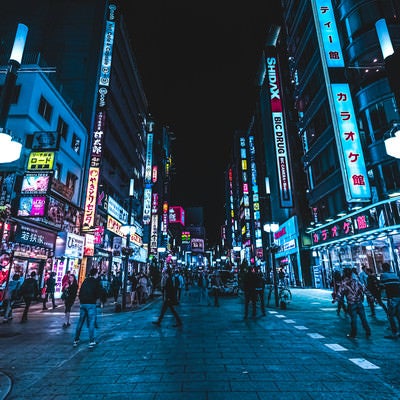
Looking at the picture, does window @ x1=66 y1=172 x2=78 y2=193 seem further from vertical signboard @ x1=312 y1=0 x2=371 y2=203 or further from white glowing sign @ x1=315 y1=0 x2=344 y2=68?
white glowing sign @ x1=315 y1=0 x2=344 y2=68

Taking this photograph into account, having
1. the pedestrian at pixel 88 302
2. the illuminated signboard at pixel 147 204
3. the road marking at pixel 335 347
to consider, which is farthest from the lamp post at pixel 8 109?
the illuminated signboard at pixel 147 204

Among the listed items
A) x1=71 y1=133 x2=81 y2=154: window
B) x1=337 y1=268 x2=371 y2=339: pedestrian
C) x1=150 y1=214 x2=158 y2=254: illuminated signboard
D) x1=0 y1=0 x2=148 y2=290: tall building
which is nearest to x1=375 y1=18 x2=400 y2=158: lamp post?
x1=337 y1=268 x2=371 y2=339: pedestrian

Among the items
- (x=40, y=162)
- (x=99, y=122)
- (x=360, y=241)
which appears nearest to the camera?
(x=40, y=162)

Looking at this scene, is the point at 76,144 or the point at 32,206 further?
the point at 76,144

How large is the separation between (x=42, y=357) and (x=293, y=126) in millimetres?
39731

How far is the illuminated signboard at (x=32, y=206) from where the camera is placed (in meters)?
16.4

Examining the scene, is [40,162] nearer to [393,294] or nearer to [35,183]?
[35,183]

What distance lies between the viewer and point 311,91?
32.7 meters

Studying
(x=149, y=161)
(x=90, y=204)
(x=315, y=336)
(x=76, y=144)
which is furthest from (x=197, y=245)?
(x=315, y=336)

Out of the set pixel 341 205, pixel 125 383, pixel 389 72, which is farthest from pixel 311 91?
pixel 125 383

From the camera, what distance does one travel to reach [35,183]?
55.4ft

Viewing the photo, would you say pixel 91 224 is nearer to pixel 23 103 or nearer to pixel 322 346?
pixel 23 103

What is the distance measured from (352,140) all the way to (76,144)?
23.1 metres

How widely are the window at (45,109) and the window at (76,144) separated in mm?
3662
